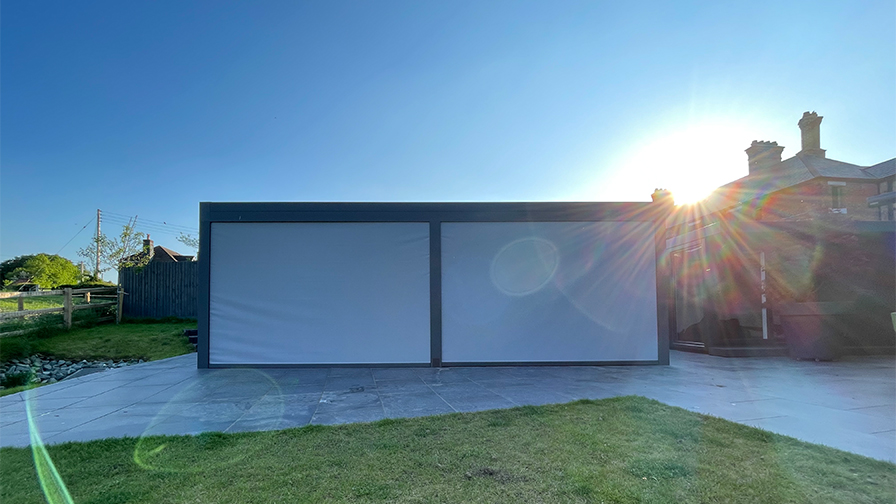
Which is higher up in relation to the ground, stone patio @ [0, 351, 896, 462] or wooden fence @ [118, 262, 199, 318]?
wooden fence @ [118, 262, 199, 318]

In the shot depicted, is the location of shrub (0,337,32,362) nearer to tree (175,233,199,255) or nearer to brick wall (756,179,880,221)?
tree (175,233,199,255)

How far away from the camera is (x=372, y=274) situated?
7160 mm

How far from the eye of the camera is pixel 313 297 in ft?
23.3

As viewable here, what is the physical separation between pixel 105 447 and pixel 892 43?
11.4 meters

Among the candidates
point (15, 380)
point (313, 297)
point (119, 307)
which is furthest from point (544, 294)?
point (119, 307)

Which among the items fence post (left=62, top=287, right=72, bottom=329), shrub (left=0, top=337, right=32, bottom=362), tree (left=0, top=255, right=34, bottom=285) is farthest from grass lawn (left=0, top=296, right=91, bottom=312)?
tree (left=0, top=255, right=34, bottom=285)

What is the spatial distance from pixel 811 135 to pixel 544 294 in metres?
18.1

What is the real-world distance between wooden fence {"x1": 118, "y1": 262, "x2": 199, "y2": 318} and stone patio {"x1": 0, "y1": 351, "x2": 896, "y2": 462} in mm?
6183

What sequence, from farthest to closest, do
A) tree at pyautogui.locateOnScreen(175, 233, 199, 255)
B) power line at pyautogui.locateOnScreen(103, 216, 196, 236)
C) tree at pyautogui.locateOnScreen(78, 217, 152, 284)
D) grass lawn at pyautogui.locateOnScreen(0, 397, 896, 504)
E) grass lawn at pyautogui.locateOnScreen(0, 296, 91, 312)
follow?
tree at pyautogui.locateOnScreen(175, 233, 199, 255)
power line at pyautogui.locateOnScreen(103, 216, 196, 236)
tree at pyautogui.locateOnScreen(78, 217, 152, 284)
grass lawn at pyautogui.locateOnScreen(0, 296, 91, 312)
grass lawn at pyautogui.locateOnScreen(0, 397, 896, 504)

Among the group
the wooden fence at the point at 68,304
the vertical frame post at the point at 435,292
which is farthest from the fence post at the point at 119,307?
the vertical frame post at the point at 435,292

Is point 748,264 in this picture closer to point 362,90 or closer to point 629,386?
point 629,386

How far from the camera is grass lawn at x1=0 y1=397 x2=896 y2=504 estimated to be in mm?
2389

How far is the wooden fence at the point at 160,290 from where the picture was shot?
12.7 metres

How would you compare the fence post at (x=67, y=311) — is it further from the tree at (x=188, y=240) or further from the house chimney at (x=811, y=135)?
the house chimney at (x=811, y=135)
